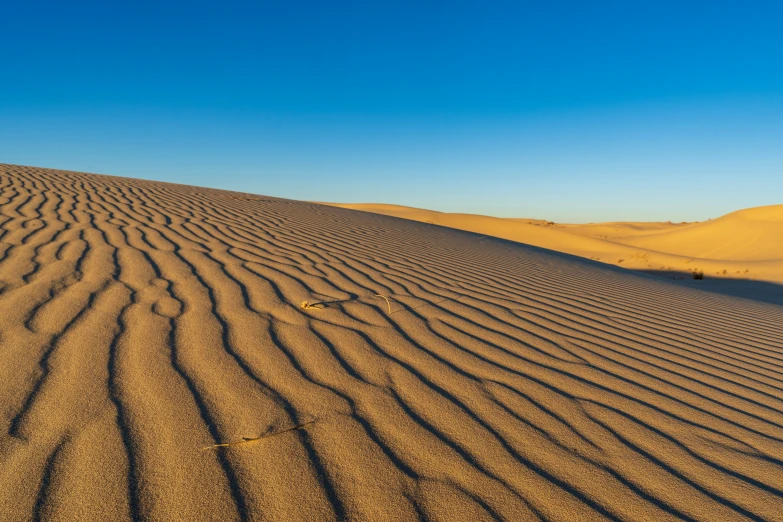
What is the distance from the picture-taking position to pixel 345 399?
1.93 meters

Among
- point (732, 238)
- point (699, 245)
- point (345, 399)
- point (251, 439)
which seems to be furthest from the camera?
point (699, 245)

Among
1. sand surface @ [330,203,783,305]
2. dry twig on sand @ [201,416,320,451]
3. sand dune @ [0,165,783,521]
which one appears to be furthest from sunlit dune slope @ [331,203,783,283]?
dry twig on sand @ [201,416,320,451]

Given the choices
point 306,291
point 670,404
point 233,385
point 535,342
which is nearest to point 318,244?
point 306,291

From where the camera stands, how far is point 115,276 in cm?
307

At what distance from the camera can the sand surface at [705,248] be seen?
11.4 metres

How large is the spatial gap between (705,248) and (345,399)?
67.4ft

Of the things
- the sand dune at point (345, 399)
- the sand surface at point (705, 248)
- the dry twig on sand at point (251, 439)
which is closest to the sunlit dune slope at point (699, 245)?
the sand surface at point (705, 248)

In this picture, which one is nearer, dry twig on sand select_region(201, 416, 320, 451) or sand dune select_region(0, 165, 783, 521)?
sand dune select_region(0, 165, 783, 521)

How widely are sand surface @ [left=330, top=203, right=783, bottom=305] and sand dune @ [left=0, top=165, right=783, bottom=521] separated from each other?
7.82 m

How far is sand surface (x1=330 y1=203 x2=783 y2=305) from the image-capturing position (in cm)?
1139

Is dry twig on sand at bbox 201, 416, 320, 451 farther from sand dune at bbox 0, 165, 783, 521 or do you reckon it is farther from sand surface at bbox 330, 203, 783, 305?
sand surface at bbox 330, 203, 783, 305

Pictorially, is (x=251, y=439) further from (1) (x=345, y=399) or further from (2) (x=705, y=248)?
(2) (x=705, y=248)

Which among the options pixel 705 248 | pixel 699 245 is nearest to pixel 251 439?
pixel 705 248

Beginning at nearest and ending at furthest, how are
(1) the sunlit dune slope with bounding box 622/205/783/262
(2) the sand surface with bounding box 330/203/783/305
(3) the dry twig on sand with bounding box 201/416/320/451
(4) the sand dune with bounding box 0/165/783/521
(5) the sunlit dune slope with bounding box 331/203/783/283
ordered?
1. (4) the sand dune with bounding box 0/165/783/521
2. (3) the dry twig on sand with bounding box 201/416/320/451
3. (2) the sand surface with bounding box 330/203/783/305
4. (5) the sunlit dune slope with bounding box 331/203/783/283
5. (1) the sunlit dune slope with bounding box 622/205/783/262
